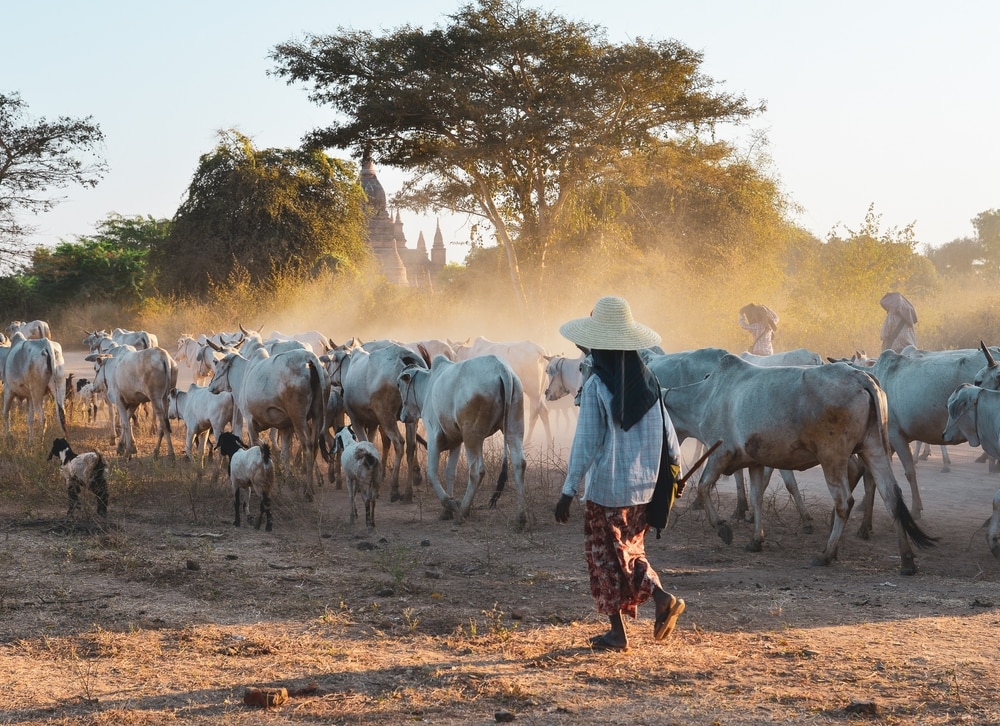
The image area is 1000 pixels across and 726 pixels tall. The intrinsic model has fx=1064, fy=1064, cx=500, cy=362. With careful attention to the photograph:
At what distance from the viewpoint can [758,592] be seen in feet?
22.3

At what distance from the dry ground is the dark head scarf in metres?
1.22

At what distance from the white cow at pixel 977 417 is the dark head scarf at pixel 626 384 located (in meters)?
3.91

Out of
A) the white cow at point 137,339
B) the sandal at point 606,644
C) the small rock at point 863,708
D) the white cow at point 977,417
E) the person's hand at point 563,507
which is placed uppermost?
the white cow at point 137,339

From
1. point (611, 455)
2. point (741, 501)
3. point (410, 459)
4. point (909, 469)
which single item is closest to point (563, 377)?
point (410, 459)

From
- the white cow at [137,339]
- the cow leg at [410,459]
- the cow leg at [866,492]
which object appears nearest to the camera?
the cow leg at [866,492]

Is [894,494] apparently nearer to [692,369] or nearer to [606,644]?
Answer: [692,369]

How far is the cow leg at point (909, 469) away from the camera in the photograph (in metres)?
9.52

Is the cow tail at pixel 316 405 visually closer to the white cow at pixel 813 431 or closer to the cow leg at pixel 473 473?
the cow leg at pixel 473 473

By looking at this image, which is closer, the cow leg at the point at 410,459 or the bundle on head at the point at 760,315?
the cow leg at the point at 410,459

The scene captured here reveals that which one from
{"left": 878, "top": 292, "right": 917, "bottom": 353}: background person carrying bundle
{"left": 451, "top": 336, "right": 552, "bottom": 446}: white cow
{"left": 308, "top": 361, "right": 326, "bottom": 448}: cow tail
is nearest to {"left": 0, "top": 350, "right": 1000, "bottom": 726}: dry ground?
{"left": 308, "top": 361, "right": 326, "bottom": 448}: cow tail

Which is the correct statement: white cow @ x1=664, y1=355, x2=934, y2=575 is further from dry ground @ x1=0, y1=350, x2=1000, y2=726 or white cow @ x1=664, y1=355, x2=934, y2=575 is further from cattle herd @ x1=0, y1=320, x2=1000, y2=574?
dry ground @ x1=0, y1=350, x2=1000, y2=726

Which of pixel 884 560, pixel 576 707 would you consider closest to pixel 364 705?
pixel 576 707

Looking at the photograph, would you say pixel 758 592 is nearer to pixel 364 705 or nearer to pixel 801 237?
pixel 364 705

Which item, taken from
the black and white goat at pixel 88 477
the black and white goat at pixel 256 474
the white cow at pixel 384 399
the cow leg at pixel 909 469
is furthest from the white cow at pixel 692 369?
the black and white goat at pixel 88 477
